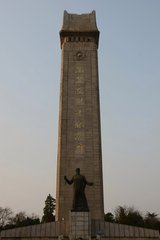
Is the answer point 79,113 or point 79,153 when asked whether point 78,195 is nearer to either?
point 79,153

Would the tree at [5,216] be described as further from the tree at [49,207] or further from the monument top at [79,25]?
the monument top at [79,25]

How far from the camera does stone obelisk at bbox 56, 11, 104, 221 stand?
17469mm

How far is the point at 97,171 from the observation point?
18.0 m

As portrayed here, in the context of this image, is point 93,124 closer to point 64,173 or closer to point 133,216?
point 64,173

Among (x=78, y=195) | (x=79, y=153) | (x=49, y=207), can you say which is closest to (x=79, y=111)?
(x=79, y=153)

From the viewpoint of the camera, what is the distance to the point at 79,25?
21953mm

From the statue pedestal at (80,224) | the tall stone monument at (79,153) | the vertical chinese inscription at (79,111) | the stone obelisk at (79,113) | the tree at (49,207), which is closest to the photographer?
the statue pedestal at (80,224)

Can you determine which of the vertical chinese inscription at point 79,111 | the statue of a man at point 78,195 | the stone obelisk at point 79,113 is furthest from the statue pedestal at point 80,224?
the vertical chinese inscription at point 79,111

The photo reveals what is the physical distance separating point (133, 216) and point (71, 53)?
20686 millimetres

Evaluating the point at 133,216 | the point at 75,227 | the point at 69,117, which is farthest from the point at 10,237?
the point at 133,216

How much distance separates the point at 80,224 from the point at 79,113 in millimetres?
6862

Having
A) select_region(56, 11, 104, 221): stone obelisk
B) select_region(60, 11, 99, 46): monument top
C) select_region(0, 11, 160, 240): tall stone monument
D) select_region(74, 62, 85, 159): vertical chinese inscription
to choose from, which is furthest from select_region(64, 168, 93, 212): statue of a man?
select_region(60, 11, 99, 46): monument top

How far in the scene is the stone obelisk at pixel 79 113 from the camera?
57.3ft

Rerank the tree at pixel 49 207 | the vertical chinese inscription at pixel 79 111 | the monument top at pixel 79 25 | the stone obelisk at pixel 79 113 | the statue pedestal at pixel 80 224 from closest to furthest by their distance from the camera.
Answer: the statue pedestal at pixel 80 224 → the stone obelisk at pixel 79 113 → the vertical chinese inscription at pixel 79 111 → the monument top at pixel 79 25 → the tree at pixel 49 207
